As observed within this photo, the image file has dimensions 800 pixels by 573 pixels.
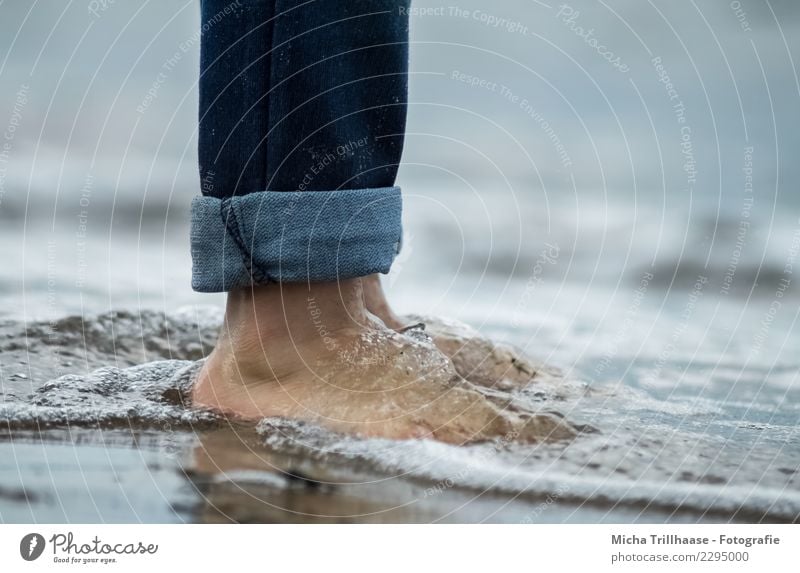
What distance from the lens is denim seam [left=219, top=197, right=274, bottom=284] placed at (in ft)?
2.47

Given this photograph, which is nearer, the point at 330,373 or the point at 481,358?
the point at 330,373

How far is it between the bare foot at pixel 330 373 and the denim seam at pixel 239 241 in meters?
0.02

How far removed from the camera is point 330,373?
774 millimetres

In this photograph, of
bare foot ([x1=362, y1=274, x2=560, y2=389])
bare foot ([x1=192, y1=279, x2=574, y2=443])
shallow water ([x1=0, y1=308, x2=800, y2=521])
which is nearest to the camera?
shallow water ([x1=0, y1=308, x2=800, y2=521])

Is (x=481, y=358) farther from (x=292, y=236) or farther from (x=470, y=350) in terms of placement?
(x=292, y=236)

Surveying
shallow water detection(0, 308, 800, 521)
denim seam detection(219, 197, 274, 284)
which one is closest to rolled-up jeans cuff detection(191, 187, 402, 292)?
denim seam detection(219, 197, 274, 284)

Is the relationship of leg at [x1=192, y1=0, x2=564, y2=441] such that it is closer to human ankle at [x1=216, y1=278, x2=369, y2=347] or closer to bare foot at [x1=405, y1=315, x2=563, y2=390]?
human ankle at [x1=216, y1=278, x2=369, y2=347]

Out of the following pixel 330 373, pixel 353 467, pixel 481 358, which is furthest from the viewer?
pixel 481 358

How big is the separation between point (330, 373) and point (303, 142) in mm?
197

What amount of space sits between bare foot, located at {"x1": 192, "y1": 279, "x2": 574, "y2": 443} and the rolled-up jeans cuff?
0.08 ft

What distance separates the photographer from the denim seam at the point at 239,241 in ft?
2.47

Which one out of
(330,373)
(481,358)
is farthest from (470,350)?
(330,373)

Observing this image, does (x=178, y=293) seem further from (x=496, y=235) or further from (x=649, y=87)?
(x=649, y=87)

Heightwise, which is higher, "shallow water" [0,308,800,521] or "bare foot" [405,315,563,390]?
"bare foot" [405,315,563,390]
